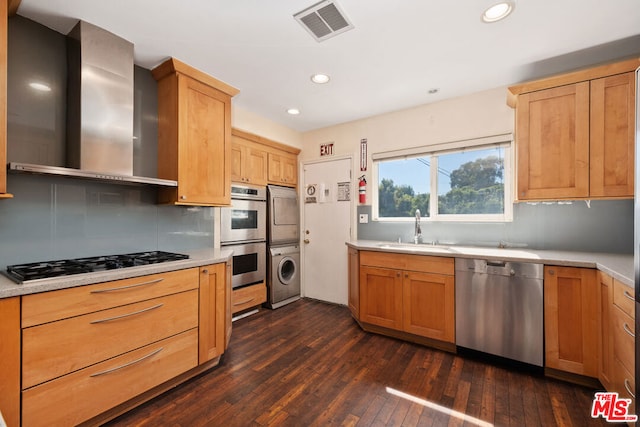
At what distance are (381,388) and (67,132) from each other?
2.84 metres

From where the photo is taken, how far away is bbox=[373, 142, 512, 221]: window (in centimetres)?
274

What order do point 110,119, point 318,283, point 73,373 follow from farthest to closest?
point 318,283
point 110,119
point 73,373

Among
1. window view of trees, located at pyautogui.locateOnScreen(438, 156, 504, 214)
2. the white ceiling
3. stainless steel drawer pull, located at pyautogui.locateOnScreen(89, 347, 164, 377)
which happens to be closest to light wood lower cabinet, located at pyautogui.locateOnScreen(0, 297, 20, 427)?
stainless steel drawer pull, located at pyautogui.locateOnScreen(89, 347, 164, 377)

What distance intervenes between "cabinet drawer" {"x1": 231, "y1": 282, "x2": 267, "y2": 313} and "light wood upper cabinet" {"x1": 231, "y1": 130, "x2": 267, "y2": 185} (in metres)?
1.29

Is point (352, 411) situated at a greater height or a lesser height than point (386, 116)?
lesser

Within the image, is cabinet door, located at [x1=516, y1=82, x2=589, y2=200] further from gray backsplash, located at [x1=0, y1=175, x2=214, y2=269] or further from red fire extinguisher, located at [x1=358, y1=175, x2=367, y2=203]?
gray backsplash, located at [x1=0, y1=175, x2=214, y2=269]

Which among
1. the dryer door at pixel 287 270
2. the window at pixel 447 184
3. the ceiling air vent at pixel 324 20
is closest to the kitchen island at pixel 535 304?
the window at pixel 447 184

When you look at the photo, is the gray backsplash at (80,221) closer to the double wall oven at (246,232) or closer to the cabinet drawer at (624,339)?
the double wall oven at (246,232)

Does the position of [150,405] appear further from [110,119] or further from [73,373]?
[110,119]

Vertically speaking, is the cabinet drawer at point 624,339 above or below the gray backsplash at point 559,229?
below

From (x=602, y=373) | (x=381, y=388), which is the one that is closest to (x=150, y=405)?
(x=381, y=388)

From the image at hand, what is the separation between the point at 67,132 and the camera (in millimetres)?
1887

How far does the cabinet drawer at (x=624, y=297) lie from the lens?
56.6 inches

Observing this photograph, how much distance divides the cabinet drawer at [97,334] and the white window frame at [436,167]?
245cm
